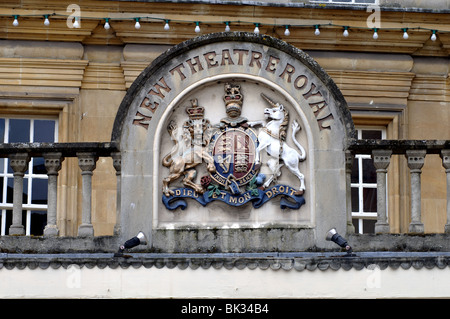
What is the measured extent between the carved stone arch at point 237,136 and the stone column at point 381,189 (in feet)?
1.47

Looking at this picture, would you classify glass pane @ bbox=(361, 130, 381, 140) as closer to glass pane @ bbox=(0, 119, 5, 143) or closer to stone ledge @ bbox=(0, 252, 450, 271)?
stone ledge @ bbox=(0, 252, 450, 271)

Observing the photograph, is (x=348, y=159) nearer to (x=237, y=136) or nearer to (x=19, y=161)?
(x=237, y=136)

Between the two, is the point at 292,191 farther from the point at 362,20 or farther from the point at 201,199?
the point at 362,20

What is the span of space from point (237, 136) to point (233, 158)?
0.32 metres

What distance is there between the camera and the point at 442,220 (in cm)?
2080

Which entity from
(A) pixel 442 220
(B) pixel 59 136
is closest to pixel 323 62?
(A) pixel 442 220

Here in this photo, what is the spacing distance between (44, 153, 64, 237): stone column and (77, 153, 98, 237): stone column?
31cm

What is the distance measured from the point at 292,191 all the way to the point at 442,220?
213 inches

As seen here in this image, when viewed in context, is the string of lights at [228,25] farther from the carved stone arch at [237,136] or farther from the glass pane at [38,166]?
the carved stone arch at [237,136]

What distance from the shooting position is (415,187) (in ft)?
53.2

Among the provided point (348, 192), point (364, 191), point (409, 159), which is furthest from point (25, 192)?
point (409, 159)

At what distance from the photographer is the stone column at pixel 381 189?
16.1m

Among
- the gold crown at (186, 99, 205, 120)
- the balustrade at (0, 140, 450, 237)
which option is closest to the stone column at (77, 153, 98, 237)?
the balustrade at (0, 140, 450, 237)

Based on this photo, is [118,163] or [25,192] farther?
[25,192]
